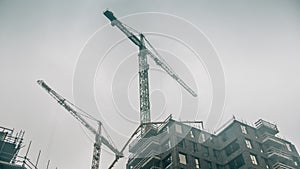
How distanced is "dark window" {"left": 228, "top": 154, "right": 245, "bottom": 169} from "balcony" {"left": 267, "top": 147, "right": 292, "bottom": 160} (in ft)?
24.1

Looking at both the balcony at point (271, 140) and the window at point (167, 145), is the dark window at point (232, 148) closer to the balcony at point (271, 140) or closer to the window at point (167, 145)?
the balcony at point (271, 140)

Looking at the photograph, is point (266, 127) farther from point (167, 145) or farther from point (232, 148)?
point (167, 145)

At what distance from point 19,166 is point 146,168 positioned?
2659 centimetres

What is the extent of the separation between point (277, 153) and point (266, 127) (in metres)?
7.84

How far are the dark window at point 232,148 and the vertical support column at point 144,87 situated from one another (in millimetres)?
21048

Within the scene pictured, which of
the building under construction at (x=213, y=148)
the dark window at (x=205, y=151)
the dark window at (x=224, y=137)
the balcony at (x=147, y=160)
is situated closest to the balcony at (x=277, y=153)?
the building under construction at (x=213, y=148)

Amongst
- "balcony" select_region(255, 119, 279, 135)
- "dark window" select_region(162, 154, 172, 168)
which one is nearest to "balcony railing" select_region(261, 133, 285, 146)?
"balcony" select_region(255, 119, 279, 135)

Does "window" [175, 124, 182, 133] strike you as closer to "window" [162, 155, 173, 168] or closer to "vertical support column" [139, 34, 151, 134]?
"window" [162, 155, 173, 168]

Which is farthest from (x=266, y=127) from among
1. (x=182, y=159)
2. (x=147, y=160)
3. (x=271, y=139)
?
(x=147, y=160)

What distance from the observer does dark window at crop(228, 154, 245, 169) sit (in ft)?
205

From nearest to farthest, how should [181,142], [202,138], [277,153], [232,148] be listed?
[181,142] → [277,153] → [232,148] → [202,138]

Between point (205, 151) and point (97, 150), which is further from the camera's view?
point (97, 150)

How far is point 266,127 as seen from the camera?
7181 cm

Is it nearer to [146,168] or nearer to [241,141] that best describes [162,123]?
[146,168]
